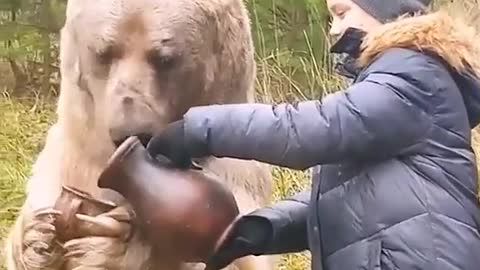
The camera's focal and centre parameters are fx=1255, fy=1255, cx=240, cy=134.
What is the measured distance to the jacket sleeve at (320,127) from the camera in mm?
2834

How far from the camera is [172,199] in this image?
9.99 feet

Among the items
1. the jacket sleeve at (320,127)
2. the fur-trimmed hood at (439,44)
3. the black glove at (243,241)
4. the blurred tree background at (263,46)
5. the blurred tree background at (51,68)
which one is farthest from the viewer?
the blurred tree background at (263,46)

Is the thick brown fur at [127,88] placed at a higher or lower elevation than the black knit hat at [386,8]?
lower

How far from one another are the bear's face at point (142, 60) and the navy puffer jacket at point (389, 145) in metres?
0.37

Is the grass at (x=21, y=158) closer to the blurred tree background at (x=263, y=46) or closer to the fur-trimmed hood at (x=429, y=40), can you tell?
the blurred tree background at (x=263, y=46)

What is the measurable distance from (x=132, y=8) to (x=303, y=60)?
3869 mm

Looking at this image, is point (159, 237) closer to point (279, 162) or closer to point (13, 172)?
point (279, 162)

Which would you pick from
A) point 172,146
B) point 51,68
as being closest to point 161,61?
point 172,146

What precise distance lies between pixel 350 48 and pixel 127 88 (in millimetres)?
597

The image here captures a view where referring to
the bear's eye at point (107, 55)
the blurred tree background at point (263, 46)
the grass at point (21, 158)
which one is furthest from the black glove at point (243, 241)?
the blurred tree background at point (263, 46)

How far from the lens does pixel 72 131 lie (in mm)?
3521

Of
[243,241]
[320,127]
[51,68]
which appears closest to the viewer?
[320,127]

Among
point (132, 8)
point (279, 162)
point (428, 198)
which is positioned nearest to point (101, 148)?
point (132, 8)

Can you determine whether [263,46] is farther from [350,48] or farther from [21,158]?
[350,48]
